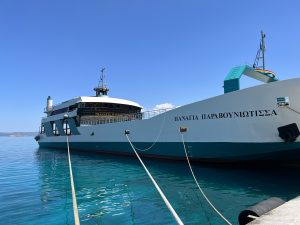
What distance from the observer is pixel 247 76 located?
49.6 feet

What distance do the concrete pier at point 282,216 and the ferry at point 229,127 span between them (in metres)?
6.47

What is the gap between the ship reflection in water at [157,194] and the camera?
654cm

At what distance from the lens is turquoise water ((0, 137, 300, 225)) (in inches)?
257

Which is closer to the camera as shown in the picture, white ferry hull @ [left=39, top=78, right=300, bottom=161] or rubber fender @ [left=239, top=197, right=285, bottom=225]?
Result: rubber fender @ [left=239, top=197, right=285, bottom=225]

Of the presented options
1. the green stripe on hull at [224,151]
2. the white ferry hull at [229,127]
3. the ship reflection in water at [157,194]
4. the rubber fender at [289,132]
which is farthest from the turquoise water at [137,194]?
the rubber fender at [289,132]

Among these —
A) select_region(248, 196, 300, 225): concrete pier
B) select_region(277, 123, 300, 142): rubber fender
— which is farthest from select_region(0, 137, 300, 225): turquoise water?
select_region(277, 123, 300, 142): rubber fender

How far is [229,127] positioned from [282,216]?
327 inches

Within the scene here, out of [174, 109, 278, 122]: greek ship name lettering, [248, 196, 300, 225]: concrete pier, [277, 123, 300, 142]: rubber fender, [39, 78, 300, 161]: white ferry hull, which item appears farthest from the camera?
[174, 109, 278, 122]: greek ship name lettering

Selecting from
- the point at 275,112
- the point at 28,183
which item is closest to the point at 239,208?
the point at 275,112

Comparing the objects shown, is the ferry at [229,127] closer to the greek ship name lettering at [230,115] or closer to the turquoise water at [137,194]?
the greek ship name lettering at [230,115]

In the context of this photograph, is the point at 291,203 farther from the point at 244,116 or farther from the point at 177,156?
the point at 177,156

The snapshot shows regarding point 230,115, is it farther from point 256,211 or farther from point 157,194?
point 256,211

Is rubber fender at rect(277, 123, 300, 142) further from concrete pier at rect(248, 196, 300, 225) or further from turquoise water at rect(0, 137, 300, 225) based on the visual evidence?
concrete pier at rect(248, 196, 300, 225)

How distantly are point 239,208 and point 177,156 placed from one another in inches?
333
